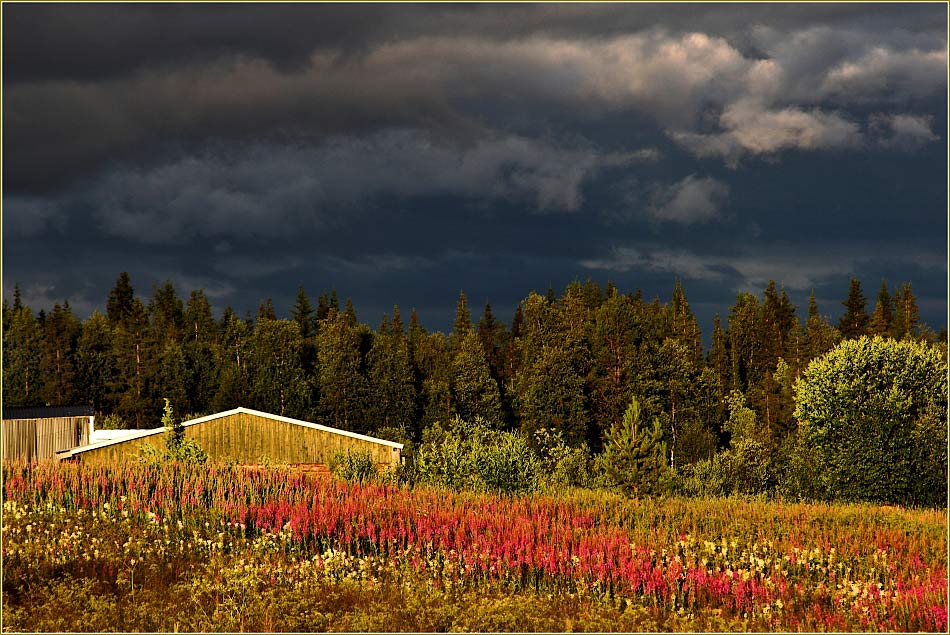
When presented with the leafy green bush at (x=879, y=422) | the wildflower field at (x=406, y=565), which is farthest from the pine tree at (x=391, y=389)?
the wildflower field at (x=406, y=565)

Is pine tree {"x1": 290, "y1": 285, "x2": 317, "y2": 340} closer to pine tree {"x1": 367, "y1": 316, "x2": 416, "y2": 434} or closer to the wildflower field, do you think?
pine tree {"x1": 367, "y1": 316, "x2": 416, "y2": 434}

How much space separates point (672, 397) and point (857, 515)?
6258 centimetres

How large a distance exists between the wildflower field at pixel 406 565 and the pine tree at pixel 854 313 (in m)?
93.7

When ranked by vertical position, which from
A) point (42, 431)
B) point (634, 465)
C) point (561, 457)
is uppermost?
point (42, 431)

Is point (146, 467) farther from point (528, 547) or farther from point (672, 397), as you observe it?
point (672, 397)

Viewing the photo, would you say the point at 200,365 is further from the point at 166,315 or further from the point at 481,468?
the point at 481,468

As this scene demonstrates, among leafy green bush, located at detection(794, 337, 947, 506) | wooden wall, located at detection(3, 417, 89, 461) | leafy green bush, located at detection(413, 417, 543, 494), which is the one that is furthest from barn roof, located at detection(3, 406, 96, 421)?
leafy green bush, located at detection(794, 337, 947, 506)

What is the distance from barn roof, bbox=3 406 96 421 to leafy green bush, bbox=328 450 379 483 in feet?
65.9

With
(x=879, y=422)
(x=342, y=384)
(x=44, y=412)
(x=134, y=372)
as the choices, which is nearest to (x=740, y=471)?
(x=879, y=422)

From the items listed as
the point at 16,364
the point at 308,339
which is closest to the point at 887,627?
the point at 308,339

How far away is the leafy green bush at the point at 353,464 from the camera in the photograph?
34.6 m

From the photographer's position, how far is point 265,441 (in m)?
38.8

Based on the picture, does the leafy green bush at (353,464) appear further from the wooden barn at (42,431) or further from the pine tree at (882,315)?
the pine tree at (882,315)

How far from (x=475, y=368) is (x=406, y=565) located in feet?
253
